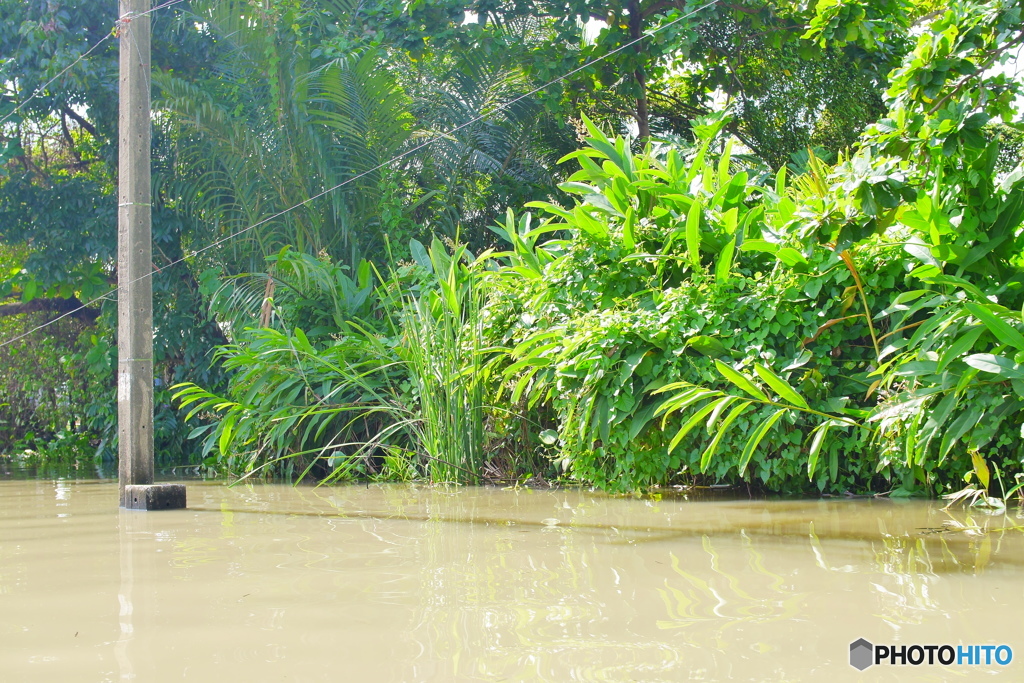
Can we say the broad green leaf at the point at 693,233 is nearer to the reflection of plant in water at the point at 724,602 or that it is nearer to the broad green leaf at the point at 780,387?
the broad green leaf at the point at 780,387

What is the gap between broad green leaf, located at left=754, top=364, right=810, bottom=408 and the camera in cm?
421

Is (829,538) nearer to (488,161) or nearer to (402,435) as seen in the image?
(402,435)

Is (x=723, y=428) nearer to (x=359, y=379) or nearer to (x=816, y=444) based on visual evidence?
(x=816, y=444)

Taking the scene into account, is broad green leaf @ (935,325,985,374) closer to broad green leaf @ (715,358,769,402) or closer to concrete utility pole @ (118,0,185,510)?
broad green leaf @ (715,358,769,402)

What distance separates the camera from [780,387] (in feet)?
Answer: 13.9

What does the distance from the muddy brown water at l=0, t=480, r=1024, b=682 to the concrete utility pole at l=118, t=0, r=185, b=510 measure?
0.80 metres

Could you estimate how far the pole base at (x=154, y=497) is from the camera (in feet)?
15.1

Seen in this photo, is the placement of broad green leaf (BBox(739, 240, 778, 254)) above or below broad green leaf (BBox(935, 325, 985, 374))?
above

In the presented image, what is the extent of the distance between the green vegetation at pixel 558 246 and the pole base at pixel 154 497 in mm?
941

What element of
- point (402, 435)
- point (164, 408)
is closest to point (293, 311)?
point (402, 435)

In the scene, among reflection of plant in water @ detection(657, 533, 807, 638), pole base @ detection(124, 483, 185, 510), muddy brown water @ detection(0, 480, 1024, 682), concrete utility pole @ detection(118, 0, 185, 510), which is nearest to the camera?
muddy brown water @ detection(0, 480, 1024, 682)

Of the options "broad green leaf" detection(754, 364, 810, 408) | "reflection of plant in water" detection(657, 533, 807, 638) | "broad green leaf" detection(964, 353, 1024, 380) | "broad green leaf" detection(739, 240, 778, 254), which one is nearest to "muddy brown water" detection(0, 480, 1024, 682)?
"reflection of plant in water" detection(657, 533, 807, 638)

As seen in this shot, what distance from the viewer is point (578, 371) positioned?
15.5 feet

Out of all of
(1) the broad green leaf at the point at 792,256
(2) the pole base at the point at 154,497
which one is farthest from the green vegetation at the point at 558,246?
(2) the pole base at the point at 154,497
